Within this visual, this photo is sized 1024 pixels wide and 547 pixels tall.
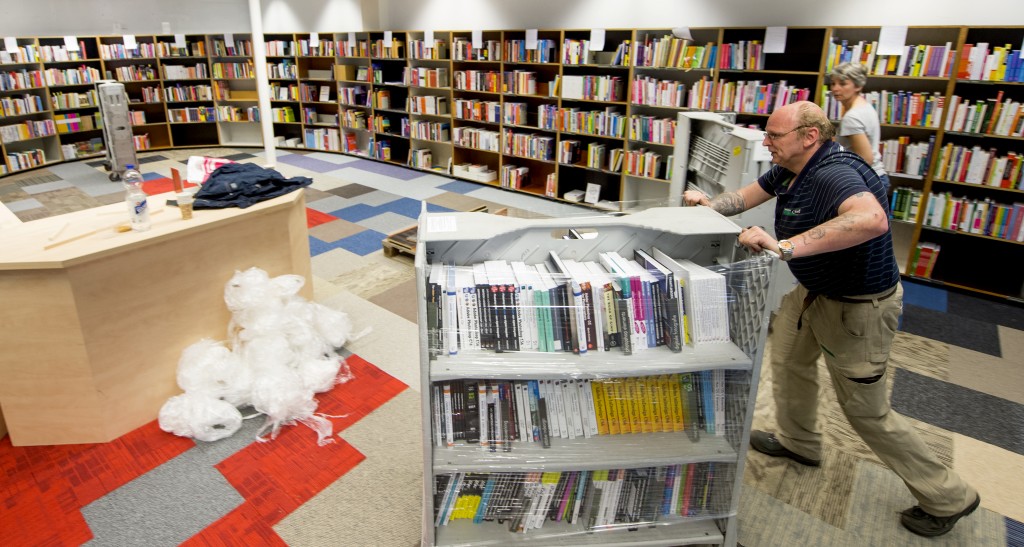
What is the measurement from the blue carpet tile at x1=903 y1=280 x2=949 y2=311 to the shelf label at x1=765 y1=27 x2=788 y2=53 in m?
2.21

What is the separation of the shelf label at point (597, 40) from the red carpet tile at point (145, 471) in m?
4.53

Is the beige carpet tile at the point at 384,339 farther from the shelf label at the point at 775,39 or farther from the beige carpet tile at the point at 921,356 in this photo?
the shelf label at the point at 775,39

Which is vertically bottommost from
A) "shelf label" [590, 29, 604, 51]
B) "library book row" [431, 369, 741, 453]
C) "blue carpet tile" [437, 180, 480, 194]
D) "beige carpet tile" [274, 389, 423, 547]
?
"beige carpet tile" [274, 389, 423, 547]

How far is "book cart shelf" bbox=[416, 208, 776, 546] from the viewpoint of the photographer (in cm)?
171

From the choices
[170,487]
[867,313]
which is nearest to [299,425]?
[170,487]

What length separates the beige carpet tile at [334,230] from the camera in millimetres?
5391

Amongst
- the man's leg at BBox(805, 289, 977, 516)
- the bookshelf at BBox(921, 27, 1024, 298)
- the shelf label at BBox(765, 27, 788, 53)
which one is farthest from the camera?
the shelf label at BBox(765, 27, 788, 53)

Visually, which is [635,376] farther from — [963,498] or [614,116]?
[614,116]

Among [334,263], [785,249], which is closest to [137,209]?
[334,263]

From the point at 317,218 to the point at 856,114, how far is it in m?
4.86

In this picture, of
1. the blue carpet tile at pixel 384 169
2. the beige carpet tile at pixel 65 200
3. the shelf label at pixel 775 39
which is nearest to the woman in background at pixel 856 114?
the shelf label at pixel 775 39

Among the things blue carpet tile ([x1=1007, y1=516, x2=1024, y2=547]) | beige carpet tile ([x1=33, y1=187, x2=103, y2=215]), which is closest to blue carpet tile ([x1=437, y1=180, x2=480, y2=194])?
beige carpet tile ([x1=33, y1=187, x2=103, y2=215])

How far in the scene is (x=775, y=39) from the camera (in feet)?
15.6

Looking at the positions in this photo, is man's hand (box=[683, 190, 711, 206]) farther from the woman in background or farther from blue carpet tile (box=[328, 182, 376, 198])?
blue carpet tile (box=[328, 182, 376, 198])
